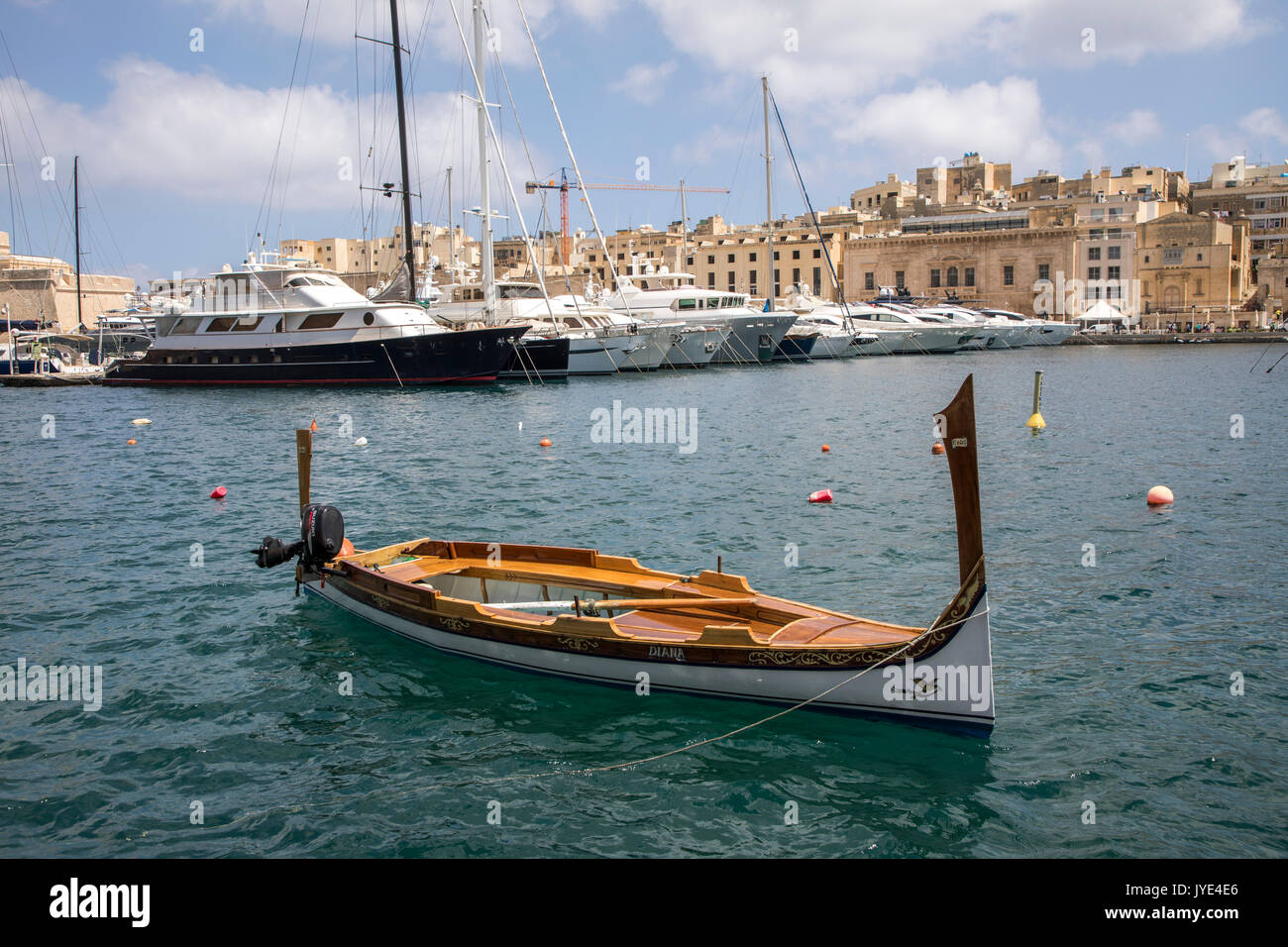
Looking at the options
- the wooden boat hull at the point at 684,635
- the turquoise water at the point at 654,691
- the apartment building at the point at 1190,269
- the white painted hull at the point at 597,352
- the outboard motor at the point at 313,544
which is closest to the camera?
the turquoise water at the point at 654,691

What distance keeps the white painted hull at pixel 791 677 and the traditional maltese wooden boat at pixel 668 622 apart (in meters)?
0.01

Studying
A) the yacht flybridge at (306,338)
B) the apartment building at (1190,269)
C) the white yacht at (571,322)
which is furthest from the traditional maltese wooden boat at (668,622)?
the apartment building at (1190,269)

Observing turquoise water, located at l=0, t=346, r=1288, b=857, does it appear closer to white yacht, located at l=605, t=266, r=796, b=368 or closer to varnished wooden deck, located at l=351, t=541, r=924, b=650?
varnished wooden deck, located at l=351, t=541, r=924, b=650

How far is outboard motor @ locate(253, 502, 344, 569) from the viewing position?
39.0 ft

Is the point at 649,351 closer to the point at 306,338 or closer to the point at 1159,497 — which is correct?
the point at 306,338

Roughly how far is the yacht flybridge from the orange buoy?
32.3 m

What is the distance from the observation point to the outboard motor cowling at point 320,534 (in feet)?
39.4

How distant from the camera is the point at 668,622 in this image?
388 inches

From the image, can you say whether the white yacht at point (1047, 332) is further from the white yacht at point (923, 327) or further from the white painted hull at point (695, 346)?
the white painted hull at point (695, 346)

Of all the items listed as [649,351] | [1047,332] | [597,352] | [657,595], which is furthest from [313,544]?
[1047,332]

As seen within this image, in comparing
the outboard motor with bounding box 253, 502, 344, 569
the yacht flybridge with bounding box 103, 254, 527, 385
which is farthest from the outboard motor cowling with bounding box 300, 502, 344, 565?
the yacht flybridge with bounding box 103, 254, 527, 385

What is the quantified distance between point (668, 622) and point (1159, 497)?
1255cm

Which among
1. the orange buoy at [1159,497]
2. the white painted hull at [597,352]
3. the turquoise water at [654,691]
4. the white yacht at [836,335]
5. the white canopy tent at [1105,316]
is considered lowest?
the turquoise water at [654,691]
